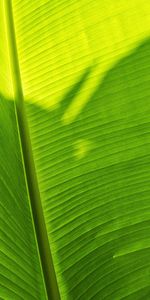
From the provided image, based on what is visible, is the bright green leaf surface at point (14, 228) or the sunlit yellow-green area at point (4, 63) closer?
the bright green leaf surface at point (14, 228)

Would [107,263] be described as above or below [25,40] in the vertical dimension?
below

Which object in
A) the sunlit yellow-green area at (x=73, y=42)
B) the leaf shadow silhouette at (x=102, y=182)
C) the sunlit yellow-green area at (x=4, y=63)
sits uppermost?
the sunlit yellow-green area at (x=4, y=63)

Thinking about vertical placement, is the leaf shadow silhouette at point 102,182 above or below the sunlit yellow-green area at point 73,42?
below

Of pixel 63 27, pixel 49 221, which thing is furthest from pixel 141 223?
pixel 63 27

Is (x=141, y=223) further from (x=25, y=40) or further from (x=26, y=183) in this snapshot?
(x=25, y=40)

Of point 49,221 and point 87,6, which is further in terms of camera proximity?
point 87,6

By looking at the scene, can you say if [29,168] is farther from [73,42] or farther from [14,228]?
[73,42]

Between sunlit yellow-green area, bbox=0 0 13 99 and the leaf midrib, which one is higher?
sunlit yellow-green area, bbox=0 0 13 99
